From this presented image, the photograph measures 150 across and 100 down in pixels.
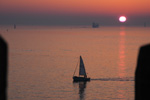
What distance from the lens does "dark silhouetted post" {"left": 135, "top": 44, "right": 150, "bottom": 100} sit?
2.03 metres

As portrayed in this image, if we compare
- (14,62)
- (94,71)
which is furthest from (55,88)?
(14,62)

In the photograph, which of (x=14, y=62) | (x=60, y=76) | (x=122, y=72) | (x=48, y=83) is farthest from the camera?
(x=14, y=62)

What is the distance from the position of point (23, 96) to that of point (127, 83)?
25304 millimetres

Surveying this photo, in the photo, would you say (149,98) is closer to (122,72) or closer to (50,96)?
(50,96)

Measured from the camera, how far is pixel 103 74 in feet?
278

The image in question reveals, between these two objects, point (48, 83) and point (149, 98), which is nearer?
point (149, 98)

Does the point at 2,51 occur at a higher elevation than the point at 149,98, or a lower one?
higher

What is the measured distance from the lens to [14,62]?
350 ft

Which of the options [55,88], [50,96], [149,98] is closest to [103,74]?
[55,88]

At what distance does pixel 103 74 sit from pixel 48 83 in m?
16.8

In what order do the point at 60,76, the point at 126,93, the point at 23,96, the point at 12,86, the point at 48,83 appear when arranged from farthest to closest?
the point at 60,76, the point at 48,83, the point at 12,86, the point at 126,93, the point at 23,96

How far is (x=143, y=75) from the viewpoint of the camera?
2.07 metres

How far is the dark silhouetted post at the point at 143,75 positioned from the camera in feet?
6.65

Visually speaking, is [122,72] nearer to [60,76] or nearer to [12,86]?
[60,76]
